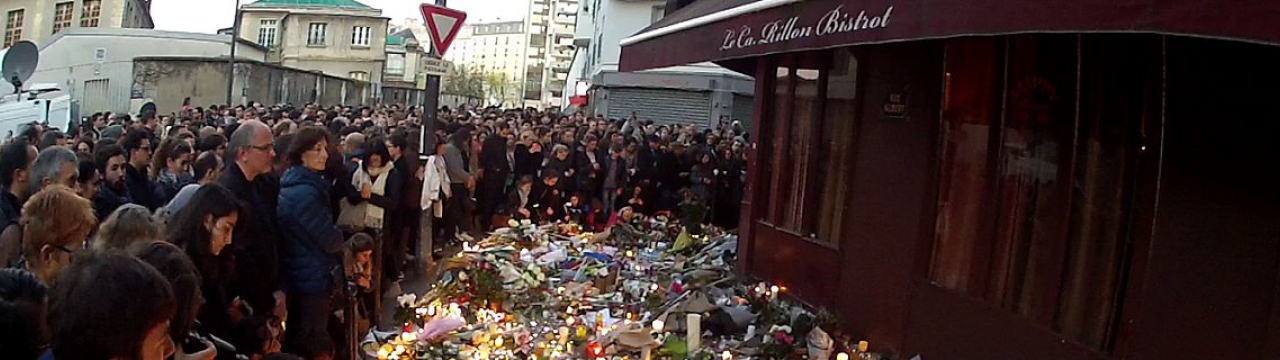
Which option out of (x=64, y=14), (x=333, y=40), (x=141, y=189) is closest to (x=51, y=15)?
(x=64, y=14)

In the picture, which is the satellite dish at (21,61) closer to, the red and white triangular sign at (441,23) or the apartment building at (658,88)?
the red and white triangular sign at (441,23)

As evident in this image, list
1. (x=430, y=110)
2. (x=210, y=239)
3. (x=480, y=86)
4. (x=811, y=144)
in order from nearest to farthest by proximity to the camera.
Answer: (x=210, y=239)
(x=811, y=144)
(x=430, y=110)
(x=480, y=86)

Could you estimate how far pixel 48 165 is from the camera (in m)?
6.19

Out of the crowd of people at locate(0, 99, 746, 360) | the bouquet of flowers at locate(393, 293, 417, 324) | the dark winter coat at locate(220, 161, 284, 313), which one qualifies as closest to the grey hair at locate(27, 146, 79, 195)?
the crowd of people at locate(0, 99, 746, 360)

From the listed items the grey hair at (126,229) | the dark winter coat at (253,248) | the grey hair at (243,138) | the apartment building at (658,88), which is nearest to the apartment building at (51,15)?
the apartment building at (658,88)

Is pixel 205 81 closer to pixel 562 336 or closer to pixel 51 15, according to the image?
pixel 51 15

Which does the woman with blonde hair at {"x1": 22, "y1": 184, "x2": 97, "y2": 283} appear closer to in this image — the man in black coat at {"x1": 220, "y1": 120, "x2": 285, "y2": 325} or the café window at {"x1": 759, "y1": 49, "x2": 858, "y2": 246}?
the man in black coat at {"x1": 220, "y1": 120, "x2": 285, "y2": 325}

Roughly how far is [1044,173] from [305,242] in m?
4.14

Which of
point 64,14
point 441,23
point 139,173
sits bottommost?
point 139,173

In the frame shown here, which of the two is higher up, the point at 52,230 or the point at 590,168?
the point at 590,168

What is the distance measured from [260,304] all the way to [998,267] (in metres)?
4.09

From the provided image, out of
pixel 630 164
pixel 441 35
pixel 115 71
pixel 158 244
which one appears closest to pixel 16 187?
pixel 158 244

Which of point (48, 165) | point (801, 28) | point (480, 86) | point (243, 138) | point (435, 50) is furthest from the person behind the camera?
point (480, 86)

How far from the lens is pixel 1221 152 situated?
16.8 feet
